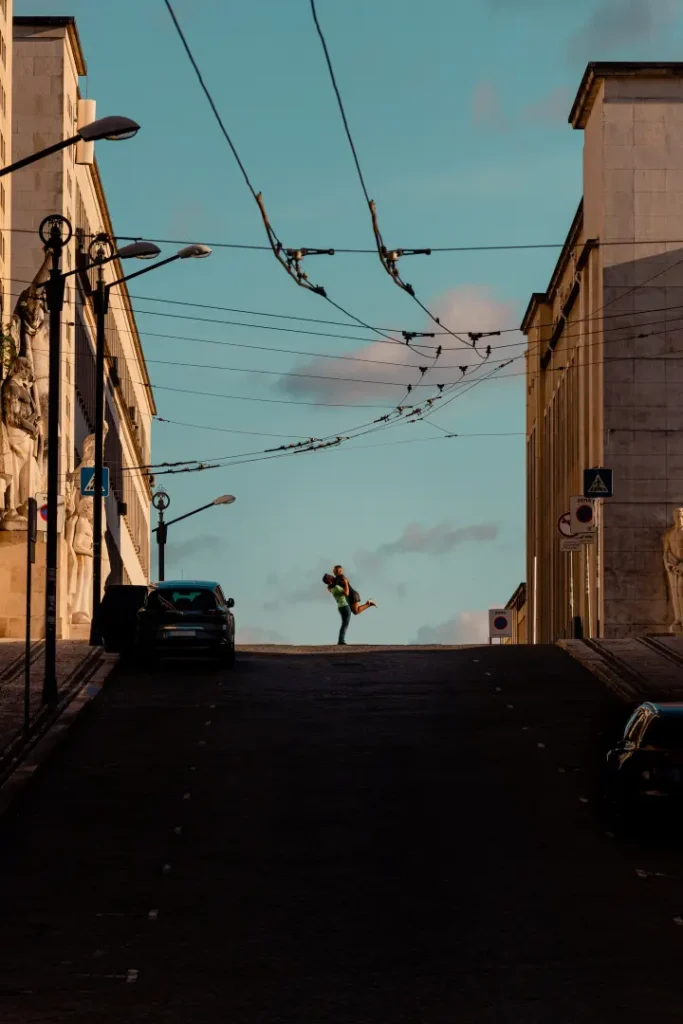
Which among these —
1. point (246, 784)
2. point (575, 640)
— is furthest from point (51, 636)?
point (575, 640)

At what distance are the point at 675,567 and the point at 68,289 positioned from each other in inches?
865

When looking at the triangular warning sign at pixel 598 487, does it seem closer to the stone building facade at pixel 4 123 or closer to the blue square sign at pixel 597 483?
the blue square sign at pixel 597 483

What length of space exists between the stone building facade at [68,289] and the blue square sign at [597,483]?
37.3 ft

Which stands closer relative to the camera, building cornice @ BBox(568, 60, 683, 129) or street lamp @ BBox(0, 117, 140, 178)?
street lamp @ BBox(0, 117, 140, 178)

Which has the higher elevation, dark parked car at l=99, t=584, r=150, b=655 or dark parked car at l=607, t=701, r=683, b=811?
dark parked car at l=99, t=584, r=150, b=655

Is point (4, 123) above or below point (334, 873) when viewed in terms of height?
above

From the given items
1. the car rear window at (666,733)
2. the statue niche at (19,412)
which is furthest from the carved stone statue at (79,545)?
the car rear window at (666,733)

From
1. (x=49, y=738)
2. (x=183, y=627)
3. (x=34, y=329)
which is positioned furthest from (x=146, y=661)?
(x=34, y=329)

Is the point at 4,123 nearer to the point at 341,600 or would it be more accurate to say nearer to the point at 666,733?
the point at 341,600

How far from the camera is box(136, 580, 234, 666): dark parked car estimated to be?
38.6 meters

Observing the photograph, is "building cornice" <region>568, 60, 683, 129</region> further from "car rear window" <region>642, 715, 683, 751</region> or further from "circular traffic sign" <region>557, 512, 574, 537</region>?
"car rear window" <region>642, 715, 683, 751</region>

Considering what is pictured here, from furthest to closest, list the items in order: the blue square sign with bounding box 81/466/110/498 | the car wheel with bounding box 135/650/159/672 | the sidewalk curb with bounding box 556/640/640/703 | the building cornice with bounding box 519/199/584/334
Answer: the building cornice with bounding box 519/199/584/334 → the blue square sign with bounding box 81/466/110/498 → the car wheel with bounding box 135/650/159/672 → the sidewalk curb with bounding box 556/640/640/703

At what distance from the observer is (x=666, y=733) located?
69.5 feet

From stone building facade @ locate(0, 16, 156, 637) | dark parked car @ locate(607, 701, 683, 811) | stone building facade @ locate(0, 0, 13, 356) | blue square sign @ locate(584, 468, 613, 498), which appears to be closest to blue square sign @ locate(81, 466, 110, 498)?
stone building facade @ locate(0, 16, 156, 637)
